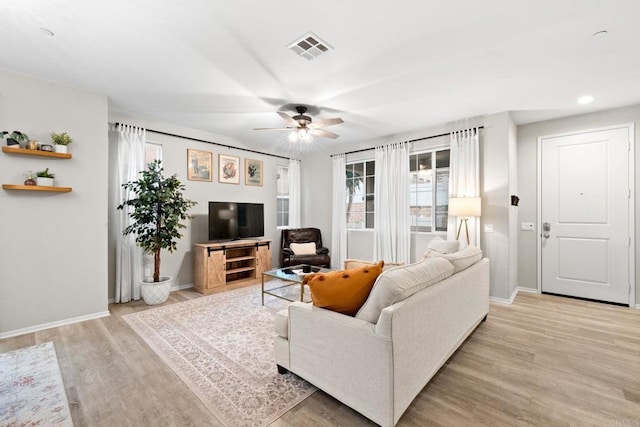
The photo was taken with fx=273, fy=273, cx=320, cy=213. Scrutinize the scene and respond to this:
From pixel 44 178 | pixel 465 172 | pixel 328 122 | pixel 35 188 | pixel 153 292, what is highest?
pixel 328 122

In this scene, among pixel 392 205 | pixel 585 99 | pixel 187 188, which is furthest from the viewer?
pixel 392 205

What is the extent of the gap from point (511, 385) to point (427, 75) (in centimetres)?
291

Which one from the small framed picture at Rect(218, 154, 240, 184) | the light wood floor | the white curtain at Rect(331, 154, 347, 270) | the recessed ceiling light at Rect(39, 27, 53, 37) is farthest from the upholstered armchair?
the recessed ceiling light at Rect(39, 27, 53, 37)

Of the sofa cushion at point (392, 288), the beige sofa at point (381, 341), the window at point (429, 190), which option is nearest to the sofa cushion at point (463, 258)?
the beige sofa at point (381, 341)

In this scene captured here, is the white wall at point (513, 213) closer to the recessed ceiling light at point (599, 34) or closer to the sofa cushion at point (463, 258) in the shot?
the sofa cushion at point (463, 258)

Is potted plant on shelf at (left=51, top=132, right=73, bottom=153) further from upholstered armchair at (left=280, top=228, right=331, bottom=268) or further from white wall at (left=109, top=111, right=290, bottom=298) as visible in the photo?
upholstered armchair at (left=280, top=228, right=331, bottom=268)

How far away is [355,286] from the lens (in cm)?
179

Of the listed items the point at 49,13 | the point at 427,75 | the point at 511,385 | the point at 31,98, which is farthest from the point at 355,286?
the point at 31,98

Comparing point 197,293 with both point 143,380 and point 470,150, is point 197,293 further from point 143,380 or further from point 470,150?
point 470,150

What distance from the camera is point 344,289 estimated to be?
1.78m

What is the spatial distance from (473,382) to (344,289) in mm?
1314

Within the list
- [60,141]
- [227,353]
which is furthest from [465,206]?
[60,141]

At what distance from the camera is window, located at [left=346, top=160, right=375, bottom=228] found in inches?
220

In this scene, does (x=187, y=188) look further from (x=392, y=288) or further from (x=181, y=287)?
(x=392, y=288)
